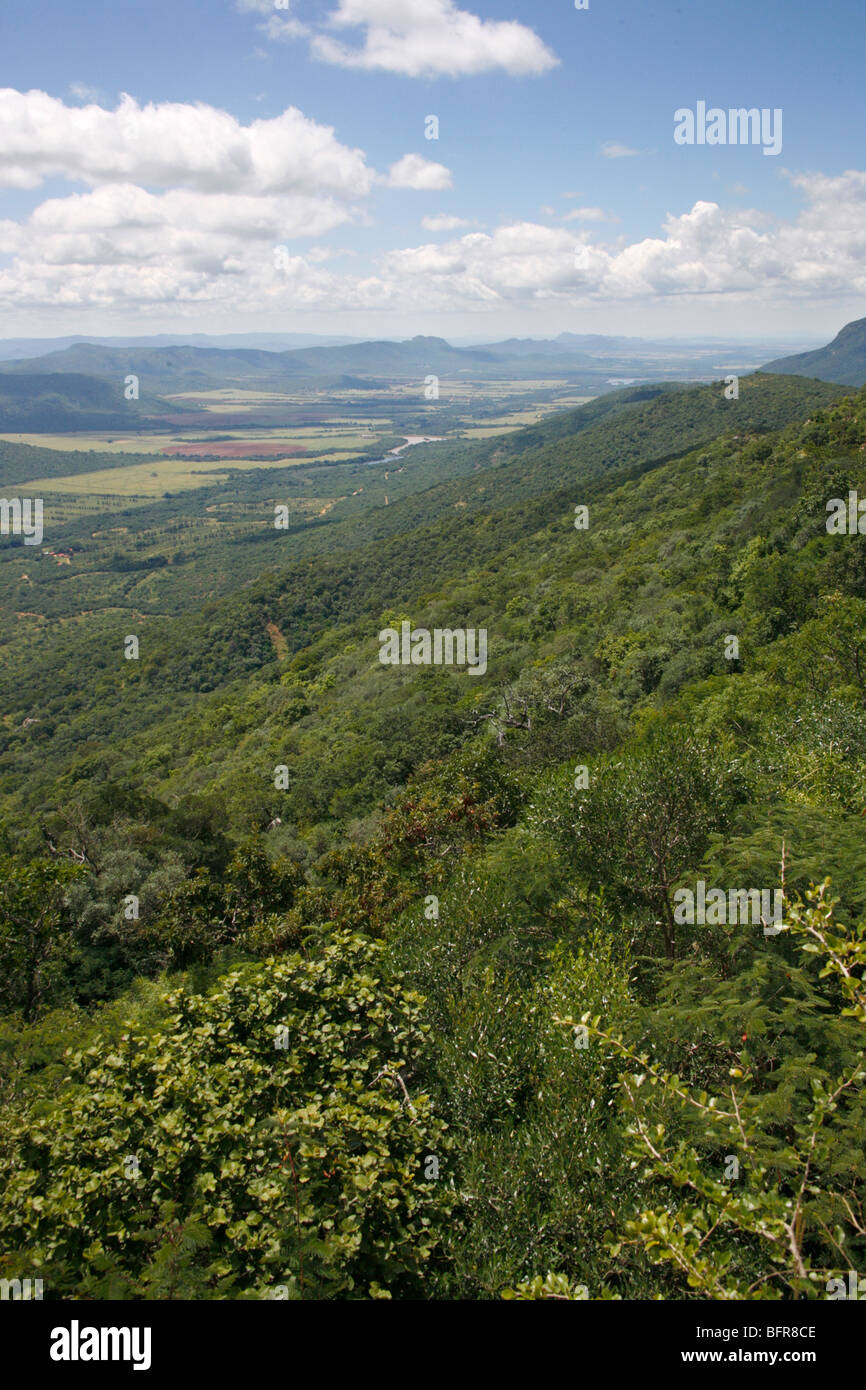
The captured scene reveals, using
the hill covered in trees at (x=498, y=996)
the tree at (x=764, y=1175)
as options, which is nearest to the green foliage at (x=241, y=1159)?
the hill covered in trees at (x=498, y=996)

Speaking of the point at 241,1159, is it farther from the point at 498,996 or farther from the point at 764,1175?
the point at 764,1175

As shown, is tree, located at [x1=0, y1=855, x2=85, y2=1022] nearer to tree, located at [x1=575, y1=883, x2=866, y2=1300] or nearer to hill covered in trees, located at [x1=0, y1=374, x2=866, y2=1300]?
hill covered in trees, located at [x1=0, y1=374, x2=866, y2=1300]

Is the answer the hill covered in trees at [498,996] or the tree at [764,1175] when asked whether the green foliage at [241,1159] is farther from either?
the tree at [764,1175]

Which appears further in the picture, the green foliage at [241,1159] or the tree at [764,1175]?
the green foliage at [241,1159]

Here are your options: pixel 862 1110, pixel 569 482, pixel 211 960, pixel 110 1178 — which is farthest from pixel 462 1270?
pixel 569 482

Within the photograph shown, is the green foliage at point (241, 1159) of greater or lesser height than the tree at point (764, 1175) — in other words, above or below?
below

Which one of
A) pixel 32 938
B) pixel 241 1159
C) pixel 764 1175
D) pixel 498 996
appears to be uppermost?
pixel 764 1175

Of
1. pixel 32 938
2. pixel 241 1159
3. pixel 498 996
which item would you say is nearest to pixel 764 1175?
pixel 498 996

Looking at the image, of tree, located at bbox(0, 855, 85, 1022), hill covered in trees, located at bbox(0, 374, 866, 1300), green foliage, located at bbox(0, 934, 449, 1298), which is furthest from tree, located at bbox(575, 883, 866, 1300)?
tree, located at bbox(0, 855, 85, 1022)
